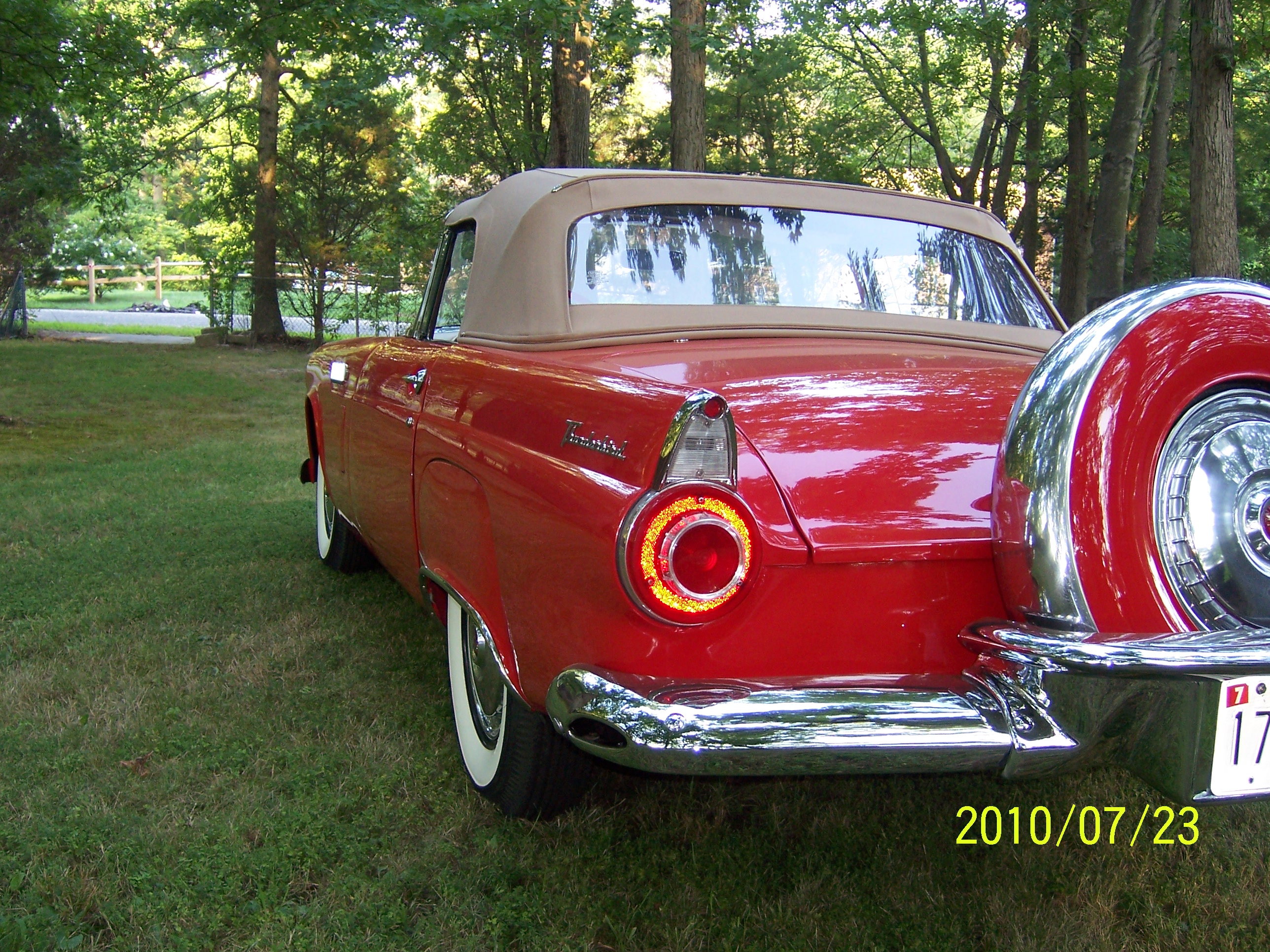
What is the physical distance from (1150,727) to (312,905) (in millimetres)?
1768

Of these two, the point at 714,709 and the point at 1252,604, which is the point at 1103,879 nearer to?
the point at 1252,604

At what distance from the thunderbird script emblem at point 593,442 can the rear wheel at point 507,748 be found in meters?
0.56

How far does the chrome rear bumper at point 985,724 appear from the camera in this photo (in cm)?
175

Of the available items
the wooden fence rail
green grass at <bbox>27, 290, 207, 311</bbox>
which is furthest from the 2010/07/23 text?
green grass at <bbox>27, 290, 207, 311</bbox>

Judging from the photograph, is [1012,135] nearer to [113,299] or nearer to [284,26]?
[284,26]

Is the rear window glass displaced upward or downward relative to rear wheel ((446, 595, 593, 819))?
upward

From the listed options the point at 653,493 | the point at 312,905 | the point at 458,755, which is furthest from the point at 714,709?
the point at 458,755

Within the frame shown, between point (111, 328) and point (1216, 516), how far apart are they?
86.4 feet

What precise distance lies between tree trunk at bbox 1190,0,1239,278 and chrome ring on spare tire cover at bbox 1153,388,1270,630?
18.8 ft

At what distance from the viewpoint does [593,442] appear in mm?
2086

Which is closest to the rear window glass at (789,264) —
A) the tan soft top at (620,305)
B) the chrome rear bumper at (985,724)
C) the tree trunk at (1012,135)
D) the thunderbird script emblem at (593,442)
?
the tan soft top at (620,305)

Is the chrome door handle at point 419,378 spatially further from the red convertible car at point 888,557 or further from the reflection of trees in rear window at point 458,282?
the red convertible car at point 888,557

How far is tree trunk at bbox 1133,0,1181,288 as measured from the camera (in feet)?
43.9

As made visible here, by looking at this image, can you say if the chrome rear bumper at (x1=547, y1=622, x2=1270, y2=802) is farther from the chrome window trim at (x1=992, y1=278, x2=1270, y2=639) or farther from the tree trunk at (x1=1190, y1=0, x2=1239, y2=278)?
the tree trunk at (x1=1190, y1=0, x2=1239, y2=278)
